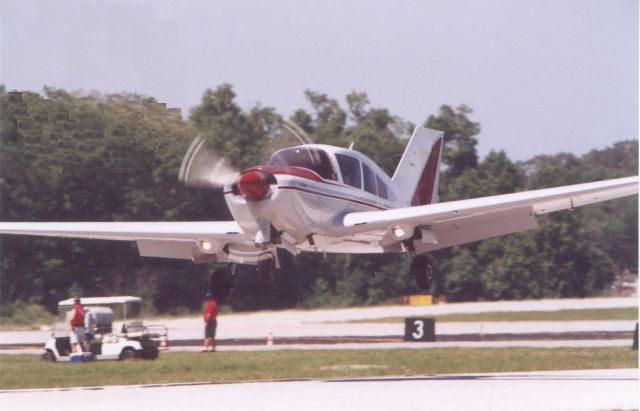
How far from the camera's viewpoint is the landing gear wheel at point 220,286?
65.2 ft

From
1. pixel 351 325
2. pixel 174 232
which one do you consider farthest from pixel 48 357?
pixel 351 325

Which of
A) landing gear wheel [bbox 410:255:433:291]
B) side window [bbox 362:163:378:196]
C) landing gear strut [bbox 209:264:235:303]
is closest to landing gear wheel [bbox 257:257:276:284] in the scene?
landing gear strut [bbox 209:264:235:303]

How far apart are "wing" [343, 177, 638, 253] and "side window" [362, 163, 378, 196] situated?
0.61 metres

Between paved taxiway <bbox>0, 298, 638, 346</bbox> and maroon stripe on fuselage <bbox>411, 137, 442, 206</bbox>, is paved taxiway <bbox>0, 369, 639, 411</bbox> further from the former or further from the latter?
paved taxiway <bbox>0, 298, 638, 346</bbox>

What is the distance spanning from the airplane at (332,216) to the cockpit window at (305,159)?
0.06 ft

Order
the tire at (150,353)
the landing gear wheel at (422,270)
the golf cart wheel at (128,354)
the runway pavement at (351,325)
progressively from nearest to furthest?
the landing gear wheel at (422,270)
the golf cart wheel at (128,354)
the tire at (150,353)
the runway pavement at (351,325)

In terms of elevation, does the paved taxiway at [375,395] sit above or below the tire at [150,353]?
below

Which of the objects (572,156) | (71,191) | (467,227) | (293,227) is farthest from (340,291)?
(572,156)

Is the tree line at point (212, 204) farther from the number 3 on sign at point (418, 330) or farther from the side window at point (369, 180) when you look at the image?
the number 3 on sign at point (418, 330)

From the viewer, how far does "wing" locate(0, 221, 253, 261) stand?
1998 centimetres

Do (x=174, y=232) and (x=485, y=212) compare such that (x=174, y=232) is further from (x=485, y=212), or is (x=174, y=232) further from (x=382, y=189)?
(x=485, y=212)

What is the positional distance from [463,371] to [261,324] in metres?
14.5

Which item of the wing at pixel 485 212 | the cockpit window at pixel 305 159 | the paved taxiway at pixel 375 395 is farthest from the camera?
the cockpit window at pixel 305 159

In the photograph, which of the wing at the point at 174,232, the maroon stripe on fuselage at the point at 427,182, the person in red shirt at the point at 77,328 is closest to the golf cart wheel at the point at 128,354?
the person in red shirt at the point at 77,328
